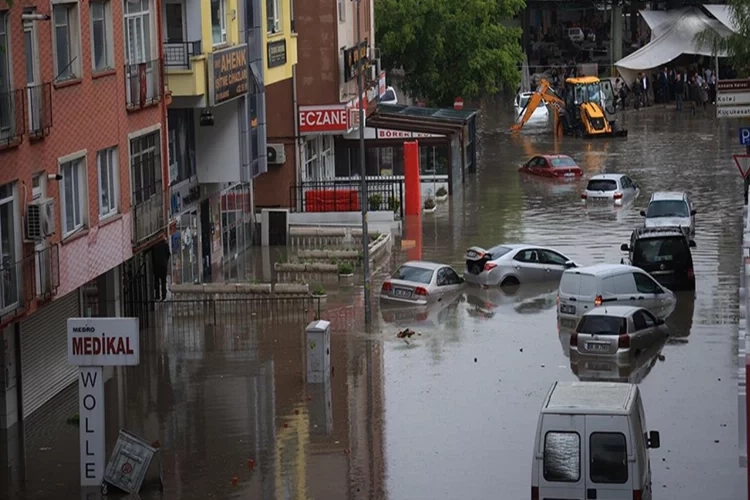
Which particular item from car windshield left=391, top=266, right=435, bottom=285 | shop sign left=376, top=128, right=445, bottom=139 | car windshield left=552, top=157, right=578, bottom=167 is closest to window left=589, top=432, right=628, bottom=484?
car windshield left=391, top=266, right=435, bottom=285

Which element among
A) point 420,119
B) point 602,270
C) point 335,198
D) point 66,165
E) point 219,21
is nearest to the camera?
point 66,165

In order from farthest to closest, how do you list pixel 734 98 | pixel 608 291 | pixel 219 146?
pixel 219 146 < pixel 608 291 < pixel 734 98

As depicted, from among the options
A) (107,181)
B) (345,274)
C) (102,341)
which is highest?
(107,181)

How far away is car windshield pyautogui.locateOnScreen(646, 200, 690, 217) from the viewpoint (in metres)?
47.6

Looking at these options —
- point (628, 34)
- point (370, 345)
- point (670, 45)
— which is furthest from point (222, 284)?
point (628, 34)

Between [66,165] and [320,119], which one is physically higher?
[66,165]

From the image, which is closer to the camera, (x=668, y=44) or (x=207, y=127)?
(x=207, y=127)

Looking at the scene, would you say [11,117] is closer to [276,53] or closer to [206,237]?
[206,237]

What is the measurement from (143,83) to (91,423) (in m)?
10.6

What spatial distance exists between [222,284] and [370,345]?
6.27m

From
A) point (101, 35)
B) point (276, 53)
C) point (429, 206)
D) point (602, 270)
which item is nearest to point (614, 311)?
point (602, 270)

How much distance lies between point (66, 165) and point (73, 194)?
1.96 ft

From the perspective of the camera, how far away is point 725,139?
2734 inches

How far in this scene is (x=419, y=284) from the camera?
39.3m
